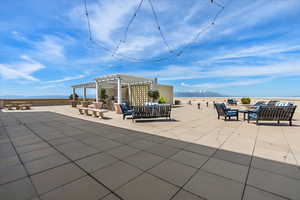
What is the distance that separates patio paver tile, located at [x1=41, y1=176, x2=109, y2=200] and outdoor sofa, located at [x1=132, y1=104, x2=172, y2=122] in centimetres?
427

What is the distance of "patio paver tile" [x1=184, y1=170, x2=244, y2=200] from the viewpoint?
143 cm

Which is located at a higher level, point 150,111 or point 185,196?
point 150,111

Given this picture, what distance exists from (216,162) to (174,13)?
6.09 meters

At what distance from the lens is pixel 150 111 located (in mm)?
6117

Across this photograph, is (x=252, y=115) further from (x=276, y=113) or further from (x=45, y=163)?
(x=45, y=163)

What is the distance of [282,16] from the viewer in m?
5.75

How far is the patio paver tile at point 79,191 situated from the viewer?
4.66 feet

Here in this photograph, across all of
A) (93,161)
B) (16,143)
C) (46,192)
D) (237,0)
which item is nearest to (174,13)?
(237,0)

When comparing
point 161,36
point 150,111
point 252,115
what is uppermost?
point 161,36

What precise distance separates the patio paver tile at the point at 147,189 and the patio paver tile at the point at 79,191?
9.7 inches

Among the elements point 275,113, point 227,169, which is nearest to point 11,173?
point 227,169

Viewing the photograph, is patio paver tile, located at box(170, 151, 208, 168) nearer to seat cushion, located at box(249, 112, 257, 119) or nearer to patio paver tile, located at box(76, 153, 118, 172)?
patio paver tile, located at box(76, 153, 118, 172)

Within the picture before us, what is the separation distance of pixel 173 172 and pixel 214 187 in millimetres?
579

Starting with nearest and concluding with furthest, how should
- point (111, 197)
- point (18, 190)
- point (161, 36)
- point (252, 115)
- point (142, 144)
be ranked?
1. point (111, 197)
2. point (18, 190)
3. point (142, 144)
4. point (252, 115)
5. point (161, 36)
